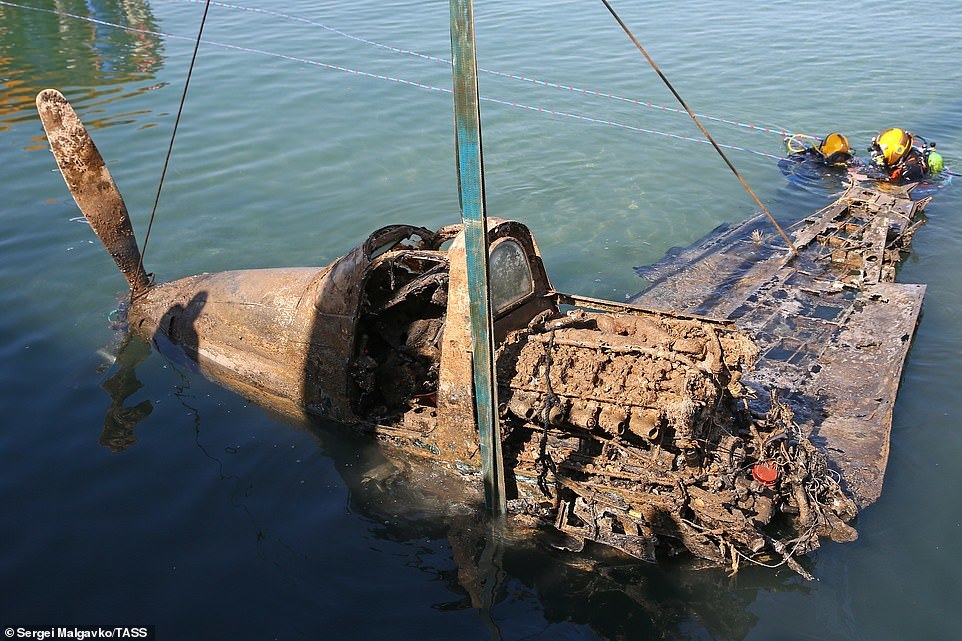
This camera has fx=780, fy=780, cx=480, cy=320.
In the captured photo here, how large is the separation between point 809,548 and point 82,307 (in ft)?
35.3

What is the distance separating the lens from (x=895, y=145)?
52.8 feet

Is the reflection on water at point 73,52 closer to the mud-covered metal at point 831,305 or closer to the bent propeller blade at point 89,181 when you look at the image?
the bent propeller blade at point 89,181

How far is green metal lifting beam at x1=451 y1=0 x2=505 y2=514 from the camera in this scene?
6.04 m

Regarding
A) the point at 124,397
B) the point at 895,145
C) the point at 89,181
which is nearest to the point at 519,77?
the point at 895,145

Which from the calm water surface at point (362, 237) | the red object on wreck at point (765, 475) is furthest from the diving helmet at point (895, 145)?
the red object on wreck at point (765, 475)

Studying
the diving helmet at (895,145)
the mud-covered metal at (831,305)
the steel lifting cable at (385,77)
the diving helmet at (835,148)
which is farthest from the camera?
the steel lifting cable at (385,77)

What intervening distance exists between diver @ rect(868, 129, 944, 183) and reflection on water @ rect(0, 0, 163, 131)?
706 inches

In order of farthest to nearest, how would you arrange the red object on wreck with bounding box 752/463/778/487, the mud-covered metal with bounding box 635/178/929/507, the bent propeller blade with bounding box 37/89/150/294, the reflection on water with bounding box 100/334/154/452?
1. the bent propeller blade with bounding box 37/89/150/294
2. the reflection on water with bounding box 100/334/154/452
3. the mud-covered metal with bounding box 635/178/929/507
4. the red object on wreck with bounding box 752/463/778/487

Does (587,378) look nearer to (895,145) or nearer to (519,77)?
(895,145)

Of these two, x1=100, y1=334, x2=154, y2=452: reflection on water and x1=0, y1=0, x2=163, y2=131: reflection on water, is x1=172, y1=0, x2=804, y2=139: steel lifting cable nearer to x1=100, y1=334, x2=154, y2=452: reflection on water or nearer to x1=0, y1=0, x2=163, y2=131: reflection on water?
x1=0, y1=0, x2=163, y2=131: reflection on water

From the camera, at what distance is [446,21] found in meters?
28.9

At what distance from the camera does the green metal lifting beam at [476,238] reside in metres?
6.04

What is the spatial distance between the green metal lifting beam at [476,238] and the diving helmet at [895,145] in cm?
1279

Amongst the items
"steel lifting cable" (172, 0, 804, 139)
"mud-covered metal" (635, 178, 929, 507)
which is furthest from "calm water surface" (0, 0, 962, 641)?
"mud-covered metal" (635, 178, 929, 507)
